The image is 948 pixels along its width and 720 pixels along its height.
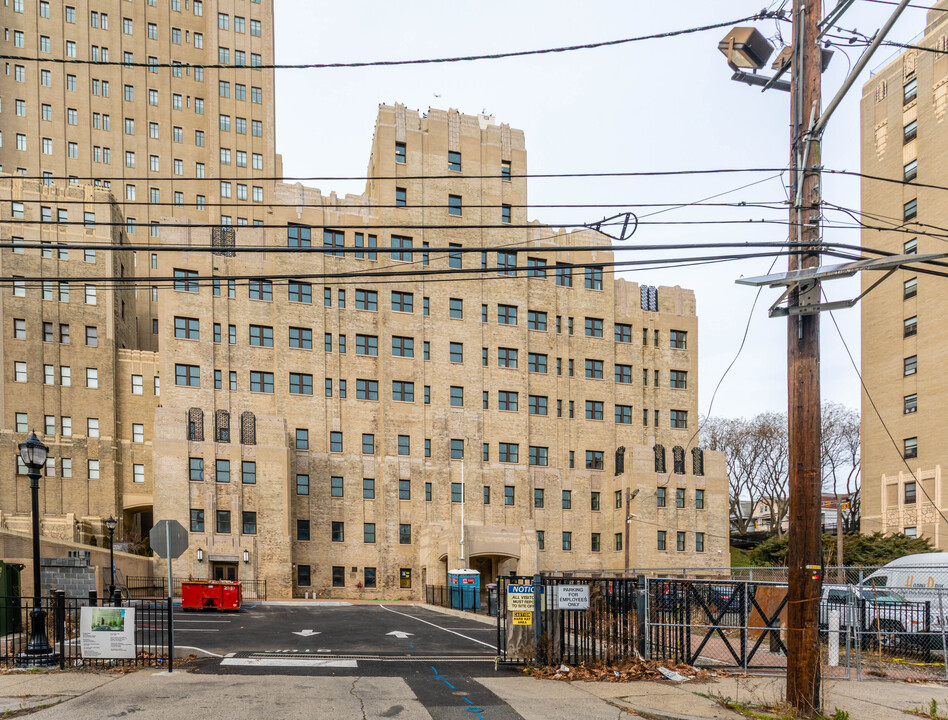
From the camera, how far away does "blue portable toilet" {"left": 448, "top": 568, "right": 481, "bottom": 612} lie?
39438mm

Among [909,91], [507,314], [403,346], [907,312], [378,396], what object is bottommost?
[378,396]

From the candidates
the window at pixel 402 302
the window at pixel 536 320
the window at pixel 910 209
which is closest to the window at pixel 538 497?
the window at pixel 536 320

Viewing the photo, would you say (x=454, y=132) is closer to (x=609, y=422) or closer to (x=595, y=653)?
(x=609, y=422)

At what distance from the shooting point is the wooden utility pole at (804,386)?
1155 centimetres

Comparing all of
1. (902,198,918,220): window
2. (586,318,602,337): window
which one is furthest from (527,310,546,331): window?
(902,198,918,220): window

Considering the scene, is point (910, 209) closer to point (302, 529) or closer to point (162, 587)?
point (302, 529)

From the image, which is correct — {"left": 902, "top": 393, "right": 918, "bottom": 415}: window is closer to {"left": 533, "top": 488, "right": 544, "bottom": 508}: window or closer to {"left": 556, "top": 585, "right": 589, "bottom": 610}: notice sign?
{"left": 533, "top": 488, "right": 544, "bottom": 508}: window

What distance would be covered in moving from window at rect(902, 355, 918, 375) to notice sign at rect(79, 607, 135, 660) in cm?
5702

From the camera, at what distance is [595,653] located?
15.3 metres

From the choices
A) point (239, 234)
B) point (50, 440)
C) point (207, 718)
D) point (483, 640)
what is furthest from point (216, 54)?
point (207, 718)

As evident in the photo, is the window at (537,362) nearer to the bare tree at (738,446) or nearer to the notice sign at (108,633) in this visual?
the bare tree at (738,446)

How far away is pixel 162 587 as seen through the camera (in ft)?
163

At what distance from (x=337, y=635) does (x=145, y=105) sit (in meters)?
80.1

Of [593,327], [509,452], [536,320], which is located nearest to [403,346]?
[536,320]
